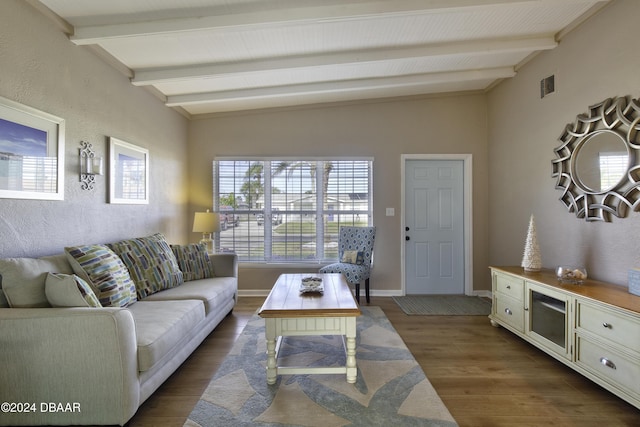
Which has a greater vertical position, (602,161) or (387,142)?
(387,142)

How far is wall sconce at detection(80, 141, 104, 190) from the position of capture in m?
2.47

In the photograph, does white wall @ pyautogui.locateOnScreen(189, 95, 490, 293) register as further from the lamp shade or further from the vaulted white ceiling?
the lamp shade

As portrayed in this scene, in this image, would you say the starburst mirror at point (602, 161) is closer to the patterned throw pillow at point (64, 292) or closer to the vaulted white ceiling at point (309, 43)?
the vaulted white ceiling at point (309, 43)

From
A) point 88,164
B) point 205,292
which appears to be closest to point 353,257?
point 205,292

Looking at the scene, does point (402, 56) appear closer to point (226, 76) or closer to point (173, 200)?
point (226, 76)

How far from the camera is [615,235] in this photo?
2395mm

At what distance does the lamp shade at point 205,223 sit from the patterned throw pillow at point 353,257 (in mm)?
1689

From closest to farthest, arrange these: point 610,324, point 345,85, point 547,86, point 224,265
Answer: point 610,324 → point 547,86 → point 224,265 → point 345,85

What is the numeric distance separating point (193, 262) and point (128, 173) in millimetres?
1109

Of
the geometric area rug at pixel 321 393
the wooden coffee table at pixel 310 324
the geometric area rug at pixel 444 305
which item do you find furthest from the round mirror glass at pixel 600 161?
the wooden coffee table at pixel 310 324

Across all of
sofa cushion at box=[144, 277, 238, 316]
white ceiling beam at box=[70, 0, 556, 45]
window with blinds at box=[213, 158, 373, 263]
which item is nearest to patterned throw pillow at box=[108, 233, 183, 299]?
sofa cushion at box=[144, 277, 238, 316]

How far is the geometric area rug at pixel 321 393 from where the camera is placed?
1.72 meters

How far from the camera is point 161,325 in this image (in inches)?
76.9

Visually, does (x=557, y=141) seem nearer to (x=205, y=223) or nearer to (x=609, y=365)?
(x=609, y=365)
